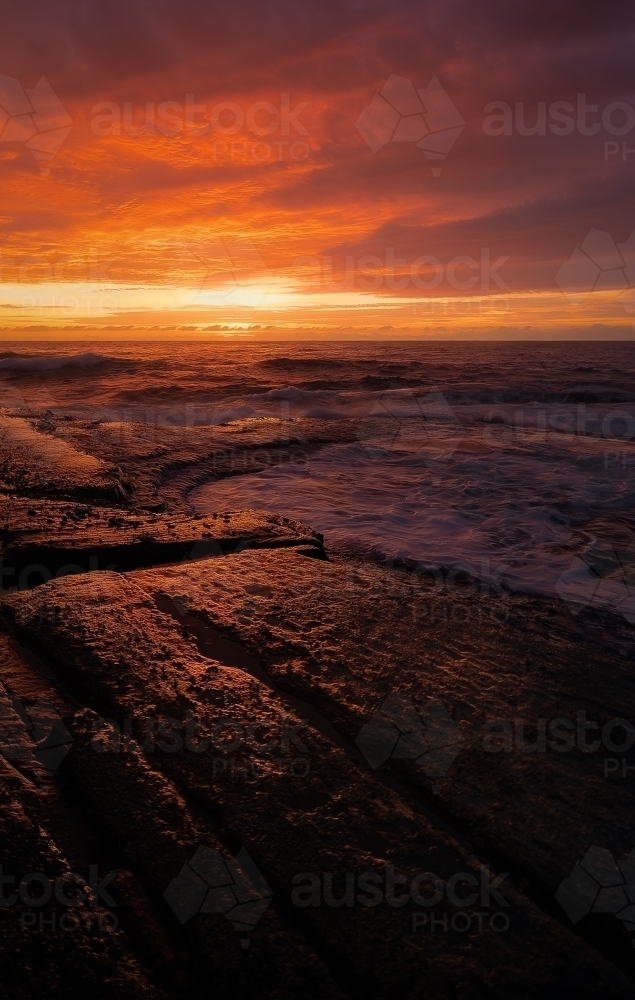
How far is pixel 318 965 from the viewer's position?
1.48 metres

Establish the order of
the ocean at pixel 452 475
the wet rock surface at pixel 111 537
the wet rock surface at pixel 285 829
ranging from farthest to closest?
the ocean at pixel 452 475 < the wet rock surface at pixel 111 537 < the wet rock surface at pixel 285 829

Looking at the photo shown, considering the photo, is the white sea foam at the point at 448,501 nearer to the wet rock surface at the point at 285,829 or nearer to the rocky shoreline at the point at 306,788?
the rocky shoreline at the point at 306,788

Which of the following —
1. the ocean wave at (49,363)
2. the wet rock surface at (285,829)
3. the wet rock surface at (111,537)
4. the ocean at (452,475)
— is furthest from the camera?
the ocean wave at (49,363)

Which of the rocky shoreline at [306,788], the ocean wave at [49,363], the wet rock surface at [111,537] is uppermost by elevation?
the ocean wave at [49,363]

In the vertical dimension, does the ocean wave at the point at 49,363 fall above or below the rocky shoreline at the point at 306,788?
above

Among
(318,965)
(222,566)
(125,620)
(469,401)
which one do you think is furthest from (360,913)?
(469,401)

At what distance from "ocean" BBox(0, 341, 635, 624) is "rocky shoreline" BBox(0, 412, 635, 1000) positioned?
1027 millimetres

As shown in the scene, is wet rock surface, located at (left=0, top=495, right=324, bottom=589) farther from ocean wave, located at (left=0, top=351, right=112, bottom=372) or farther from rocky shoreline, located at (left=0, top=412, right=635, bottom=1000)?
ocean wave, located at (left=0, top=351, right=112, bottom=372)

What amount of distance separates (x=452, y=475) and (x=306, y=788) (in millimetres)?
5935

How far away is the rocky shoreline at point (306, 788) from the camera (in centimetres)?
150

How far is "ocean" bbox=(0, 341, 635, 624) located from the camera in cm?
471

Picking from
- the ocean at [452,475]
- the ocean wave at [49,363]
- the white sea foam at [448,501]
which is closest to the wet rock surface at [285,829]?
the ocean at [452,475]

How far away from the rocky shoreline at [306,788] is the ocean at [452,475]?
103cm

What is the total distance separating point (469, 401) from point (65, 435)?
12.0 meters
